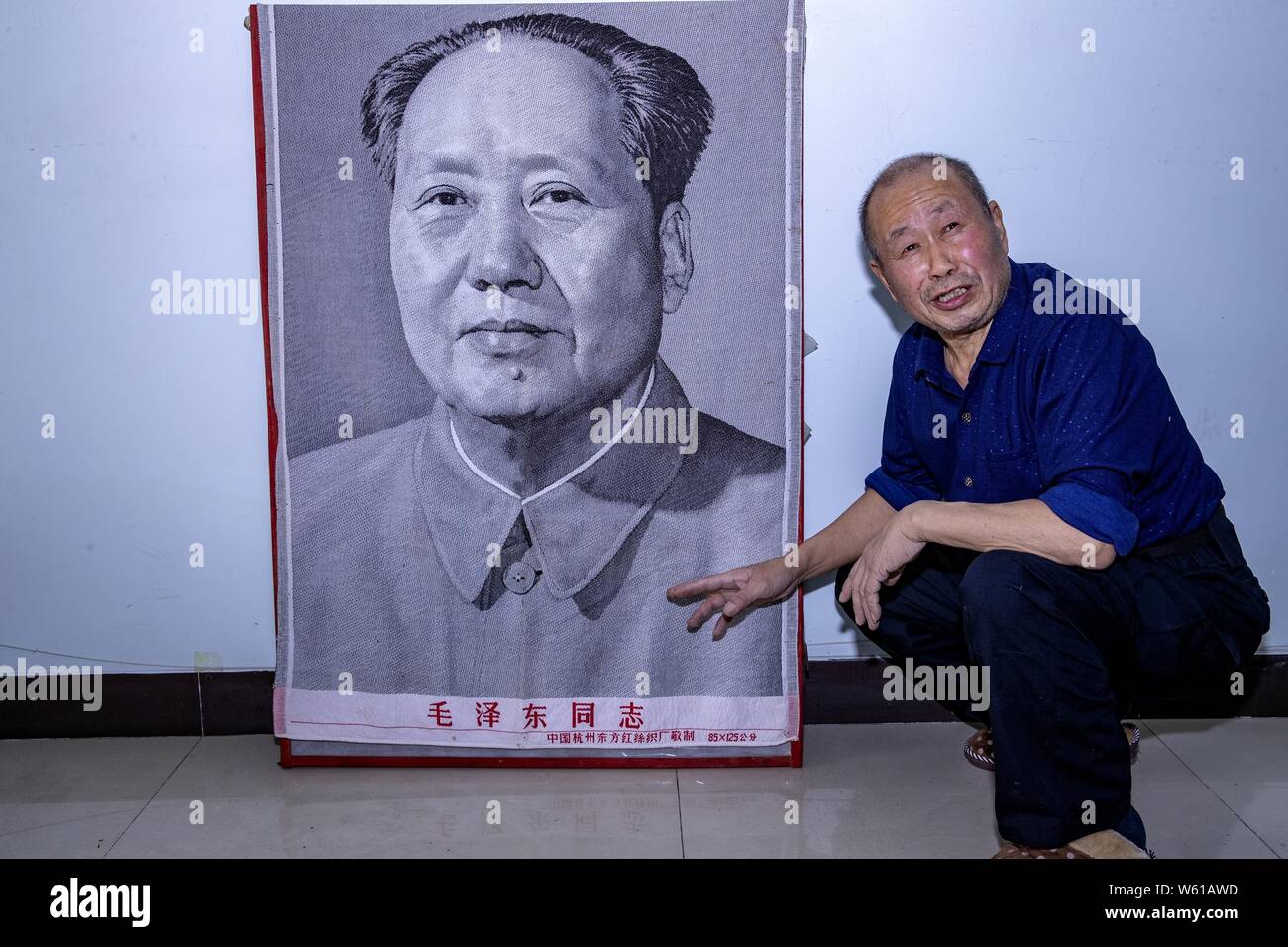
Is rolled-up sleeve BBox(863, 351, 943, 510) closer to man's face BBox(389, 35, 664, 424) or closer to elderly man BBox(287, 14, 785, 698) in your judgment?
elderly man BBox(287, 14, 785, 698)

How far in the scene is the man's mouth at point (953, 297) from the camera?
1904 millimetres

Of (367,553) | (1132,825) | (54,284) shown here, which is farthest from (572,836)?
(54,284)

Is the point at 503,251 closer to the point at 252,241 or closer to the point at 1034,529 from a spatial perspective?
the point at 252,241

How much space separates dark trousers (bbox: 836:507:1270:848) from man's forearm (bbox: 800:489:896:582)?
0.34 metres

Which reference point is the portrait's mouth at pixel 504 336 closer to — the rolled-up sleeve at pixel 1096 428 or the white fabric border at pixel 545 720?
the white fabric border at pixel 545 720

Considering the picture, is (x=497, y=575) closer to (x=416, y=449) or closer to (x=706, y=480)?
(x=416, y=449)

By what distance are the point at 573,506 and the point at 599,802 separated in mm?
501

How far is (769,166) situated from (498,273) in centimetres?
49

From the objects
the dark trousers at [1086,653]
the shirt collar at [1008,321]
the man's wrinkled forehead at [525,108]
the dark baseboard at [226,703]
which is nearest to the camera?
the dark trousers at [1086,653]

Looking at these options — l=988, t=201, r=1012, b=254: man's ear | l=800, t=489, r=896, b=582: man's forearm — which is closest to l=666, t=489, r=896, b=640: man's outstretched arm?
l=800, t=489, r=896, b=582: man's forearm

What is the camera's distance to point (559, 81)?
2105mm

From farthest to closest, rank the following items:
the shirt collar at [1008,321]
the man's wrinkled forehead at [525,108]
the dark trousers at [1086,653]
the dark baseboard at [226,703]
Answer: the dark baseboard at [226,703] < the man's wrinkled forehead at [525,108] < the shirt collar at [1008,321] < the dark trousers at [1086,653]

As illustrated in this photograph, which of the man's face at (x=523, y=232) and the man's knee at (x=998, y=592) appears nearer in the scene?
the man's knee at (x=998, y=592)

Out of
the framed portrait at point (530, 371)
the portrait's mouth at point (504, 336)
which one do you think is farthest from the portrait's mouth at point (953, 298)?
the portrait's mouth at point (504, 336)
